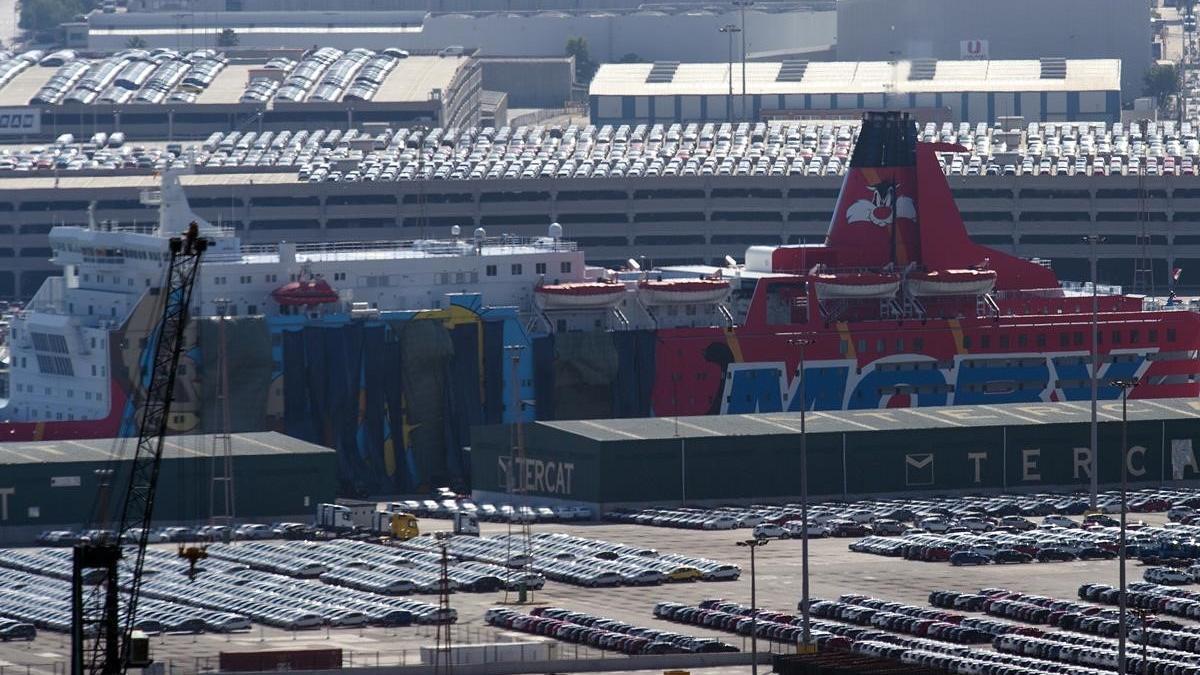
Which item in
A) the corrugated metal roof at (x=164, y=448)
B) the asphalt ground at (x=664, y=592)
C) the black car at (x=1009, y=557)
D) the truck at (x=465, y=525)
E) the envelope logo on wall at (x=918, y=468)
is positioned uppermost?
the corrugated metal roof at (x=164, y=448)

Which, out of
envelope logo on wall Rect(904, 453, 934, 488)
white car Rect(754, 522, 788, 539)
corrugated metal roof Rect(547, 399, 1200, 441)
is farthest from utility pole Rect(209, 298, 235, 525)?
envelope logo on wall Rect(904, 453, 934, 488)

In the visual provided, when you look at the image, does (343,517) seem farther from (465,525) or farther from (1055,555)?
(1055,555)

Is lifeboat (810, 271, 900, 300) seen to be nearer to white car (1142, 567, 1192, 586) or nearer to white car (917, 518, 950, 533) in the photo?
white car (917, 518, 950, 533)

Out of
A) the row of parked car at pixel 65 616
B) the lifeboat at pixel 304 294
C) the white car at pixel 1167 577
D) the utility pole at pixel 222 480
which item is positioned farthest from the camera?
the lifeboat at pixel 304 294

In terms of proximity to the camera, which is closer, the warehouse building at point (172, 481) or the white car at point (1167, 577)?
the white car at point (1167, 577)

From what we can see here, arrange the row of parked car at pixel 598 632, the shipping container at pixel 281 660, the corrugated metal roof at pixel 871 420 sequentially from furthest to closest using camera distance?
the corrugated metal roof at pixel 871 420 → the row of parked car at pixel 598 632 → the shipping container at pixel 281 660

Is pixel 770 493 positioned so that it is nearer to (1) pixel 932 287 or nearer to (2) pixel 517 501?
(2) pixel 517 501

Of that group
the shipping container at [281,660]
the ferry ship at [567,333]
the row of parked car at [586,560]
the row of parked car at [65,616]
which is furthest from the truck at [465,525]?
the shipping container at [281,660]

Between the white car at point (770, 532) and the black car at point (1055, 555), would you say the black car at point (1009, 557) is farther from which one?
the white car at point (770, 532)
